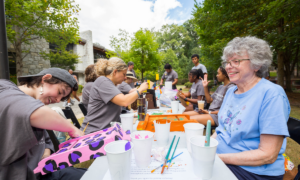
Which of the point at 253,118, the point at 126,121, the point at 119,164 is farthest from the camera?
the point at 126,121

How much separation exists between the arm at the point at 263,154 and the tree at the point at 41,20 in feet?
28.4

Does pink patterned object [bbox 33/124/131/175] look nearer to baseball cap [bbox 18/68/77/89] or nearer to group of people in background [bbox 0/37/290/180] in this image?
group of people in background [bbox 0/37/290/180]

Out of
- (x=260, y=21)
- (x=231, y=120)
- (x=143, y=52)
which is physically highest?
(x=260, y=21)

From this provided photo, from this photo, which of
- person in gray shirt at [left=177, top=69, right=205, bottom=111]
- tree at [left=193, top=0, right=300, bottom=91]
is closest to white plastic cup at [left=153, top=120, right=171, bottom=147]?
person in gray shirt at [left=177, top=69, right=205, bottom=111]

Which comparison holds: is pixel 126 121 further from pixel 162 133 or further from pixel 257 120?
pixel 257 120

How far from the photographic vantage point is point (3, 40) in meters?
1.89

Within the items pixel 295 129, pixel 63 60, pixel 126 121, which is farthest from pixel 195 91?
pixel 63 60

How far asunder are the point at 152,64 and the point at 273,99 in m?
12.3

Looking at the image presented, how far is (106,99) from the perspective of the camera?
2.04 metres

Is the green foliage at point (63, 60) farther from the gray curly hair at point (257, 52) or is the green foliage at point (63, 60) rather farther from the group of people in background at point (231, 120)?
the gray curly hair at point (257, 52)

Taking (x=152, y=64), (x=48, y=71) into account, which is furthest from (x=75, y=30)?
(x=48, y=71)

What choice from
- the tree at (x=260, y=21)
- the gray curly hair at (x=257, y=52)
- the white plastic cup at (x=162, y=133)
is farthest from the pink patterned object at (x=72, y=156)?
the tree at (x=260, y=21)

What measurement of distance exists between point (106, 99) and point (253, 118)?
5.58 ft

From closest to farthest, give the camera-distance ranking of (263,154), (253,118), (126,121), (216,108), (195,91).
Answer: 1. (263,154)
2. (253,118)
3. (126,121)
4. (216,108)
5. (195,91)
